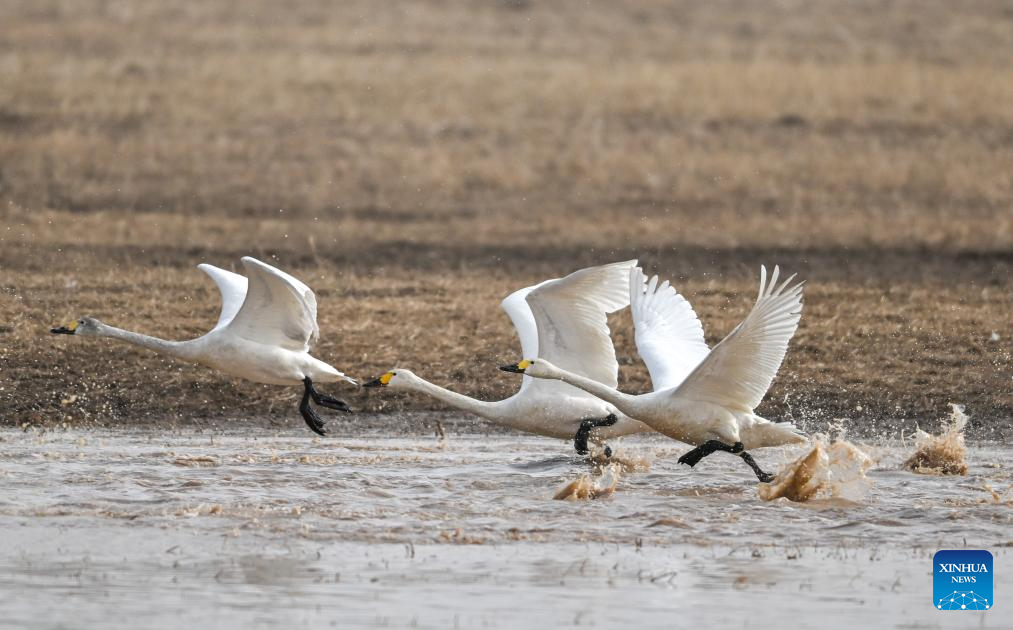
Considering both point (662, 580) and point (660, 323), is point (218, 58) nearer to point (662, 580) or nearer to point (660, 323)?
point (660, 323)

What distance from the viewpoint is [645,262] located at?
688 inches

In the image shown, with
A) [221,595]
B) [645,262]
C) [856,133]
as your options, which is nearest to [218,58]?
[856,133]

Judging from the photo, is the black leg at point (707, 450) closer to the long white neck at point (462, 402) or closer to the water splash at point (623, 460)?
the water splash at point (623, 460)

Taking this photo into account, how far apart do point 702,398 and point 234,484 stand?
103 inches

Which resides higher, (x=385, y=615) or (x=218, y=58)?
(x=218, y=58)

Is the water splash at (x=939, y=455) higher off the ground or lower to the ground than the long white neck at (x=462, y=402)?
lower

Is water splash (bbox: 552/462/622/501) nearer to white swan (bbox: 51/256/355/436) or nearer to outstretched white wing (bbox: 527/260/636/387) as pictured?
outstretched white wing (bbox: 527/260/636/387)

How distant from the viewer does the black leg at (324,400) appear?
11.5 meters

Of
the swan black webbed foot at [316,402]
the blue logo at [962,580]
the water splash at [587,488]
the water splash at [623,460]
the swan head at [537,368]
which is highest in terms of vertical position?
the swan head at [537,368]

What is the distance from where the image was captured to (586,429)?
10.6 meters

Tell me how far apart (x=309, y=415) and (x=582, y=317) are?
77.5 inches

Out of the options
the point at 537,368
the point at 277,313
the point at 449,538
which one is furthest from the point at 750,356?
the point at 277,313

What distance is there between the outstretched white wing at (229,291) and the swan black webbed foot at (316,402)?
65cm

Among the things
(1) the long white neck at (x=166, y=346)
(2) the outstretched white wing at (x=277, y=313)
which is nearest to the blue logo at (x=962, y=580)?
(2) the outstretched white wing at (x=277, y=313)
